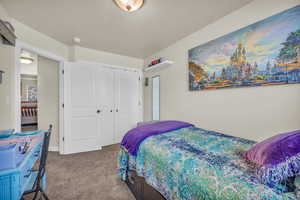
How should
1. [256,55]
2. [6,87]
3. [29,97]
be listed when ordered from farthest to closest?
1. [29,97]
2. [6,87]
3. [256,55]

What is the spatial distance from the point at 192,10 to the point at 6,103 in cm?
292

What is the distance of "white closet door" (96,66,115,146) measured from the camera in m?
3.21

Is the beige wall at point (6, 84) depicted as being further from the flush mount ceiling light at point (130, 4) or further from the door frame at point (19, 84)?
the flush mount ceiling light at point (130, 4)

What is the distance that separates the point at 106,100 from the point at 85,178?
6.01ft

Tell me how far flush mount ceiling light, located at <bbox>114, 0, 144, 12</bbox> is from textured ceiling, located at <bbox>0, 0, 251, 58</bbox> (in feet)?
0.32

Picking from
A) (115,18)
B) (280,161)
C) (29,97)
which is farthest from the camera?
(29,97)

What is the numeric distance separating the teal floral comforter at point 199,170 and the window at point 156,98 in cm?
176

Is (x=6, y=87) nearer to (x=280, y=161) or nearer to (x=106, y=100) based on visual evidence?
(x=106, y=100)

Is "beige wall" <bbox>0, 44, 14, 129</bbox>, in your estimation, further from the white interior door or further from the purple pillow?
the purple pillow

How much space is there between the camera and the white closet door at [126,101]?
352cm

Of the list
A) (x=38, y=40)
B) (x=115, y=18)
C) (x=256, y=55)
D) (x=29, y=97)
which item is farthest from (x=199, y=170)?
(x=29, y=97)

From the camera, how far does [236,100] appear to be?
1.78 metres

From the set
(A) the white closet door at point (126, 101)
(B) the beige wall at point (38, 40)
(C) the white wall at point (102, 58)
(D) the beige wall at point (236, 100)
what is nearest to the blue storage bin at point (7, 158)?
(B) the beige wall at point (38, 40)

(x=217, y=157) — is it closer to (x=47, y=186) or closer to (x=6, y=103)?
(x=47, y=186)
